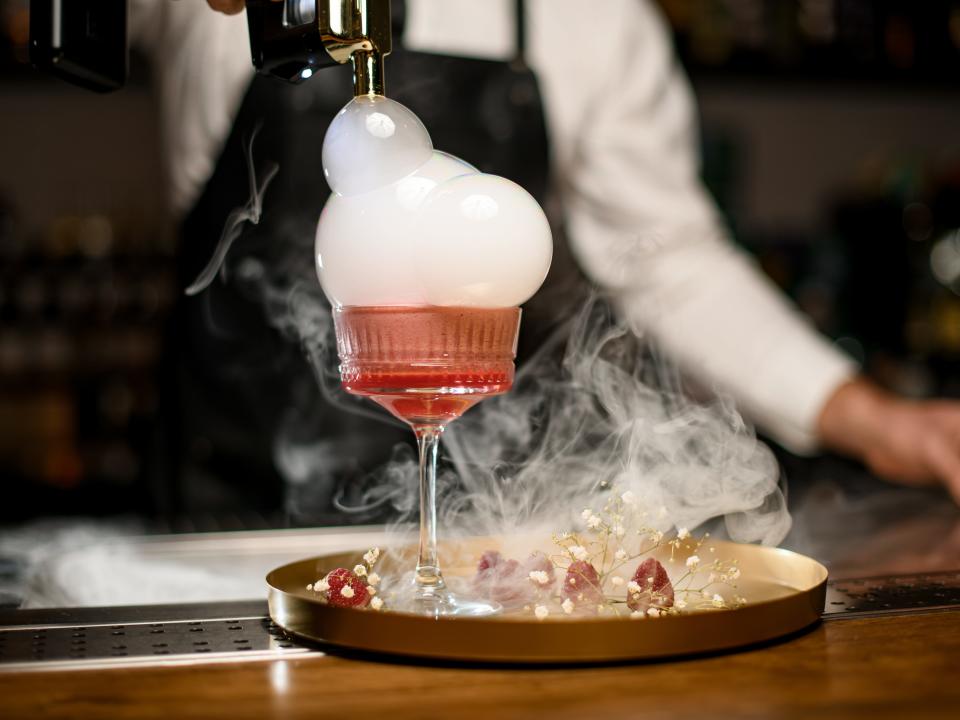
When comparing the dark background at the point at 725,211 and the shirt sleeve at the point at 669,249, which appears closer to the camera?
the shirt sleeve at the point at 669,249

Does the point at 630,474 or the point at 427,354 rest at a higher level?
the point at 427,354

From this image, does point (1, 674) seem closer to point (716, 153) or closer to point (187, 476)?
point (187, 476)

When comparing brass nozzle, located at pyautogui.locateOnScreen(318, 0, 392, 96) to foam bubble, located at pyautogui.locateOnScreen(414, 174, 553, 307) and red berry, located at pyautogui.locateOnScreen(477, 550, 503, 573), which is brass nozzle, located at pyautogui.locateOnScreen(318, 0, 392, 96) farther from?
red berry, located at pyautogui.locateOnScreen(477, 550, 503, 573)

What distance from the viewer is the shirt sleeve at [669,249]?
1.98 meters

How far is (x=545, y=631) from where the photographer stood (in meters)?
0.76

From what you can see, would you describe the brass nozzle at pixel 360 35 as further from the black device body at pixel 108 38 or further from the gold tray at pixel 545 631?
the gold tray at pixel 545 631

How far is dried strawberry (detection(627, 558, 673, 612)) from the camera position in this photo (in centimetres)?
85

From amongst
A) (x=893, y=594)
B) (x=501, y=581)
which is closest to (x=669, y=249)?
(x=893, y=594)

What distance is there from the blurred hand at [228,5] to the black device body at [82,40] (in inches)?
3.1

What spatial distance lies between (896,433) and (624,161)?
71 centimetres

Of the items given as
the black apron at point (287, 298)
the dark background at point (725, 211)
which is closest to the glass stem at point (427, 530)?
the black apron at point (287, 298)

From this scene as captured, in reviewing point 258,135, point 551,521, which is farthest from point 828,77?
point 551,521

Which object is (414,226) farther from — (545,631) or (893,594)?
(893,594)

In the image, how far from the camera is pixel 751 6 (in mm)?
3361
